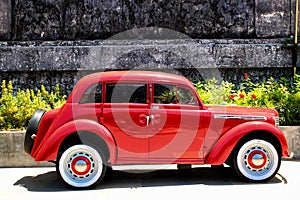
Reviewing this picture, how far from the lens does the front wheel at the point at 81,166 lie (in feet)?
19.9

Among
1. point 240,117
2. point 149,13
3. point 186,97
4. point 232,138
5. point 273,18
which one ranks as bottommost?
point 232,138

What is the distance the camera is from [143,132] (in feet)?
20.1

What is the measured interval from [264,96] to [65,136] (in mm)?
3920

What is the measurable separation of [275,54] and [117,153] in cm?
469

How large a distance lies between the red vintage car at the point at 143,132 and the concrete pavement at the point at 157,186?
9.2 inches

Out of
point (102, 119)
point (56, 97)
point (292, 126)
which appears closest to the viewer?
point (102, 119)

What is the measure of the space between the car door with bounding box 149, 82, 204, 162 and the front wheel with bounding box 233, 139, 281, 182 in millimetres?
552

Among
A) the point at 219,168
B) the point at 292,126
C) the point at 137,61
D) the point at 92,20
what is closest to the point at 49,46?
the point at 92,20

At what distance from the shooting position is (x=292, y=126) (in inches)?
307

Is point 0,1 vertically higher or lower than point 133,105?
higher

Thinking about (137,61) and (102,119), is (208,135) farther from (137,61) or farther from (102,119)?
(137,61)

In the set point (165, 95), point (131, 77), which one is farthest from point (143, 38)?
point (131, 77)

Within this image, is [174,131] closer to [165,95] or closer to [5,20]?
[165,95]

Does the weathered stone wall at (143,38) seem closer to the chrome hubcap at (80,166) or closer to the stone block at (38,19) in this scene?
the stone block at (38,19)
